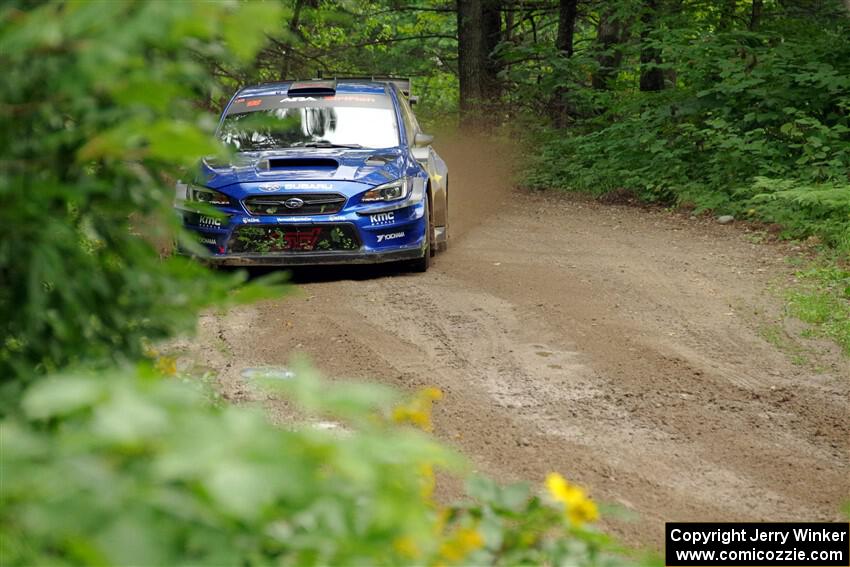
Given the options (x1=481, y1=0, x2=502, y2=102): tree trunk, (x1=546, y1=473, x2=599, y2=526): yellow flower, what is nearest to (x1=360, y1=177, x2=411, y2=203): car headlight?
(x1=546, y1=473, x2=599, y2=526): yellow flower

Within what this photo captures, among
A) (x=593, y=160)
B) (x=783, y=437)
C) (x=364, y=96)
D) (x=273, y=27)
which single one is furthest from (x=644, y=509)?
(x=593, y=160)

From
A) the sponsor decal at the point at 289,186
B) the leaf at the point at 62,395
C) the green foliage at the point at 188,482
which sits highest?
the leaf at the point at 62,395

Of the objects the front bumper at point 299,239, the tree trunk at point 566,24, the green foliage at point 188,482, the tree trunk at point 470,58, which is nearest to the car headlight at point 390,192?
the front bumper at point 299,239

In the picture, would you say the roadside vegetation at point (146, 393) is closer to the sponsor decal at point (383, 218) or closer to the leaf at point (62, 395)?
the leaf at point (62, 395)

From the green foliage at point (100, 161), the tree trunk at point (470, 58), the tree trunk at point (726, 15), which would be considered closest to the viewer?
the green foliage at point (100, 161)

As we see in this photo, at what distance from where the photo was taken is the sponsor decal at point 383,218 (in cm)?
1003

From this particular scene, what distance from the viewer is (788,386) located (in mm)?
6859

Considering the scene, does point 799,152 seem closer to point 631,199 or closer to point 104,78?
point 631,199

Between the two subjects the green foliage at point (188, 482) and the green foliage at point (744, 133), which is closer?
the green foliage at point (188, 482)

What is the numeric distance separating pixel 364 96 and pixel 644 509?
7624 millimetres

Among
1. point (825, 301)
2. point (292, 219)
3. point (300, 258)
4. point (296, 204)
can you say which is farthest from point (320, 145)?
point (825, 301)

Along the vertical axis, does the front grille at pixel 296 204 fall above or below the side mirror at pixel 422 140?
below

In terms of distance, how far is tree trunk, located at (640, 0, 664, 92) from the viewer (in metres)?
19.3

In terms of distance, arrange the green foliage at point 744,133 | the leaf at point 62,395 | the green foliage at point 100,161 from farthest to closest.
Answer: the green foliage at point 744,133, the green foliage at point 100,161, the leaf at point 62,395
